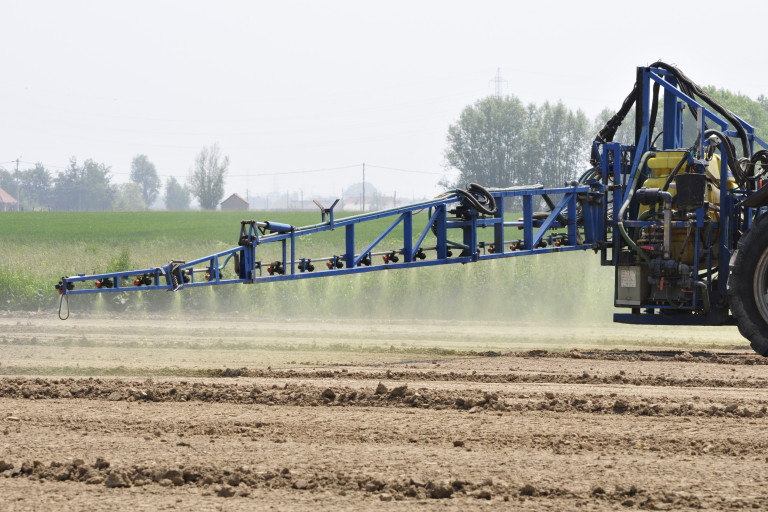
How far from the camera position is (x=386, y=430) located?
6.96m

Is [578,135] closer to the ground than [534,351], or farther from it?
farther from it

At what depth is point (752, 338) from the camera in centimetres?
966

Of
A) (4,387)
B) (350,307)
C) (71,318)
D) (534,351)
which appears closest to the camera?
(4,387)

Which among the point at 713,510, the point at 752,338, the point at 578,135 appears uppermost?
the point at 578,135

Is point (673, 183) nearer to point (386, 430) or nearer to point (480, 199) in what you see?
point (480, 199)

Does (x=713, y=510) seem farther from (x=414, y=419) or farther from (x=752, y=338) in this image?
(x=752, y=338)

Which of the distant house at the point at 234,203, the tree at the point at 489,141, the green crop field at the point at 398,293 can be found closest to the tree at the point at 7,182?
the distant house at the point at 234,203

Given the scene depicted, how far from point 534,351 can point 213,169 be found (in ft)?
286

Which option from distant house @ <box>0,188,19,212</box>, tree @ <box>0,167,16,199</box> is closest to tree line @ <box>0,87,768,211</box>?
distant house @ <box>0,188,19,212</box>

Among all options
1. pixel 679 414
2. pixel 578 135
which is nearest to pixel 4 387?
pixel 679 414

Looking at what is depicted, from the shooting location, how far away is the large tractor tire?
31.4 ft

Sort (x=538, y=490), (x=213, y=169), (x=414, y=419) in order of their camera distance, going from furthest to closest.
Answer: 1. (x=213, y=169)
2. (x=414, y=419)
3. (x=538, y=490)

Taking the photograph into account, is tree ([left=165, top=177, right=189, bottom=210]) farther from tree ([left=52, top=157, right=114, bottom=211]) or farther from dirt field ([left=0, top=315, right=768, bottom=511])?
dirt field ([left=0, top=315, right=768, bottom=511])

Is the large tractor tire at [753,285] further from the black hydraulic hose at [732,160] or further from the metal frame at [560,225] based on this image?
the black hydraulic hose at [732,160]
